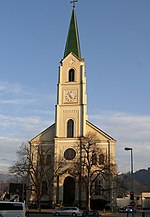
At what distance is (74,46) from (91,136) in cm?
Answer: 2245

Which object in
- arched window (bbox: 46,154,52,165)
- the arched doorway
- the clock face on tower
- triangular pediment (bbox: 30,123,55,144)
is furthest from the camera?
the clock face on tower

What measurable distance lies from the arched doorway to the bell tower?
8397 mm

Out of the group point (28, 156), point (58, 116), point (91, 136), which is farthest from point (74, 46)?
point (28, 156)

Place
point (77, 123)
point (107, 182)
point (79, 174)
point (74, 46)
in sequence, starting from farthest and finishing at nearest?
point (74, 46) < point (77, 123) < point (107, 182) < point (79, 174)

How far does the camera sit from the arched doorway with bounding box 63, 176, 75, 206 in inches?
2472

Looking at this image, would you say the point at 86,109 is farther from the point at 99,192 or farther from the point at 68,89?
the point at 99,192

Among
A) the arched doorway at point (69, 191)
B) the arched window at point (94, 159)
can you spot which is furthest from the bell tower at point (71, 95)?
the arched doorway at point (69, 191)

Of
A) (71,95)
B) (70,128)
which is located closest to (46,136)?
(70,128)

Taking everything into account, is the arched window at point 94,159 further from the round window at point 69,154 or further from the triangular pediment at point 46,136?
the triangular pediment at point 46,136

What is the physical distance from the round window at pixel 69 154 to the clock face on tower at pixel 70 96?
10.1 meters

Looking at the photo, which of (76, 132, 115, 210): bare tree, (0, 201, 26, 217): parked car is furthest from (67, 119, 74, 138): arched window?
(0, 201, 26, 217): parked car

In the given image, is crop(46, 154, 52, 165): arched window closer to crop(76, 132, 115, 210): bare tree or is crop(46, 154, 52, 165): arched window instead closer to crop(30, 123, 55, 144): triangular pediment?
crop(30, 123, 55, 144): triangular pediment

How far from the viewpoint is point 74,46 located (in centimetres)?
7438

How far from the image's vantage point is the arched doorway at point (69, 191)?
62.8m
